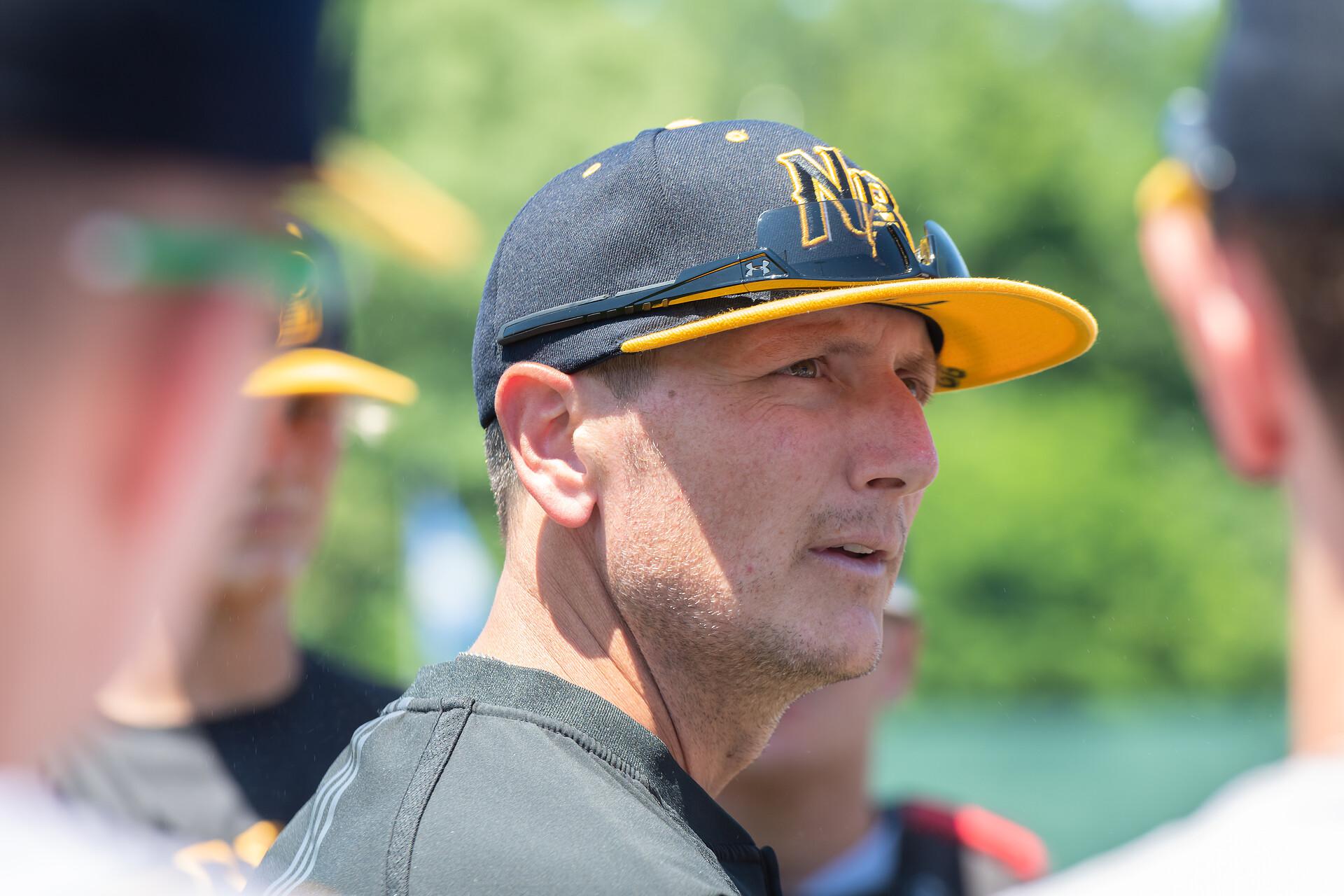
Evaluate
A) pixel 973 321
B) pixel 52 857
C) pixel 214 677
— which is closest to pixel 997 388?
pixel 214 677

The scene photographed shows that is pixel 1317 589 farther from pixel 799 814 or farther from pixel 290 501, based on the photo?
pixel 290 501

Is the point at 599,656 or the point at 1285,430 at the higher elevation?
→ the point at 1285,430

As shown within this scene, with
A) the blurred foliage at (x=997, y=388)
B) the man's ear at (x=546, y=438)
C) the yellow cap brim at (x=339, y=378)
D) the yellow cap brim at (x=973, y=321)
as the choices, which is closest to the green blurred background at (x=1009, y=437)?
the blurred foliage at (x=997, y=388)

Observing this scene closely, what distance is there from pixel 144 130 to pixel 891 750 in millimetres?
17950

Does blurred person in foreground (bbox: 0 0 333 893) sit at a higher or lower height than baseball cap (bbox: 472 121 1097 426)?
lower

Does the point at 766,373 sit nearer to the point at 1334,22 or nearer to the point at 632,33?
the point at 1334,22

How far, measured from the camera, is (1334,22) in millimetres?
1331

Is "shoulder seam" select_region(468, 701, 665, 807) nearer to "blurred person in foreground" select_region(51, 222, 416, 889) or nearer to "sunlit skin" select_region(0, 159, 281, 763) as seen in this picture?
"sunlit skin" select_region(0, 159, 281, 763)

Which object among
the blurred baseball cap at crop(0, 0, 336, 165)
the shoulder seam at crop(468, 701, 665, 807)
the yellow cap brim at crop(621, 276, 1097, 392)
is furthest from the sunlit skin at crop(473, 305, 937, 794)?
the blurred baseball cap at crop(0, 0, 336, 165)

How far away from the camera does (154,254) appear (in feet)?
2.26

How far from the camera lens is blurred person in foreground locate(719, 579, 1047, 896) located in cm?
361

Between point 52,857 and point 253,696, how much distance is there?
7.88 ft

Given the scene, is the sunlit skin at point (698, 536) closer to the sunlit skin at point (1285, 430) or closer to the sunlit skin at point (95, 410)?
the sunlit skin at point (1285, 430)

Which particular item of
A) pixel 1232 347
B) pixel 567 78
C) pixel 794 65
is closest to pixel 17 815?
pixel 1232 347
